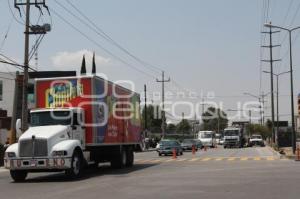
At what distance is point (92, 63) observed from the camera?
61.4 meters

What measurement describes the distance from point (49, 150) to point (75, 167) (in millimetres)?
1285

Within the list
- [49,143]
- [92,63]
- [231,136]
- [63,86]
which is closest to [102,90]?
[63,86]

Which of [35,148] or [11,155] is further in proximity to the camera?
[11,155]

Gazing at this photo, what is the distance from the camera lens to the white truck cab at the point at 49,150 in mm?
21266

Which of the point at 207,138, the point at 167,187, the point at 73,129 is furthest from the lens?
the point at 207,138

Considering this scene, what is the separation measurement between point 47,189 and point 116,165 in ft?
34.0

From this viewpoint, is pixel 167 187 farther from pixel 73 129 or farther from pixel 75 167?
pixel 73 129

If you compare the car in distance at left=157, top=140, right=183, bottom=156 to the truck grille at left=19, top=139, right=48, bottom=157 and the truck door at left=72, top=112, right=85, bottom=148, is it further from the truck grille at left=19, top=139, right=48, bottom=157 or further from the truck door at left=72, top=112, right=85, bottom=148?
the truck grille at left=19, top=139, right=48, bottom=157

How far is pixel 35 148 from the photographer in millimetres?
21484

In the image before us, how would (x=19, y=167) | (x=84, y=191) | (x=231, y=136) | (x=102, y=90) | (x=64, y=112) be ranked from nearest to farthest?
(x=84, y=191), (x=19, y=167), (x=64, y=112), (x=102, y=90), (x=231, y=136)

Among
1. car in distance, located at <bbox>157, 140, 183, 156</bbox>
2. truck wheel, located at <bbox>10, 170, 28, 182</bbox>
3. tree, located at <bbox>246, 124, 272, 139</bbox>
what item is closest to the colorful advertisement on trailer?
truck wheel, located at <bbox>10, 170, 28, 182</bbox>

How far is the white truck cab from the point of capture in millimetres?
21266

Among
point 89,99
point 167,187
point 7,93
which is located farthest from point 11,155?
point 7,93

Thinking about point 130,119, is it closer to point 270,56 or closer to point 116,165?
point 116,165
